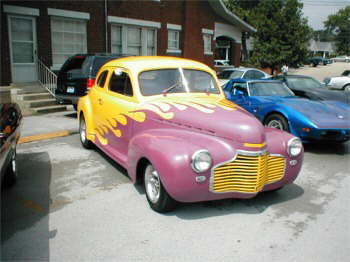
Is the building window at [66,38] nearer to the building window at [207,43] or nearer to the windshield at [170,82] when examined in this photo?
the building window at [207,43]

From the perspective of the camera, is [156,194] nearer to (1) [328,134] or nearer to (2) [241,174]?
(2) [241,174]

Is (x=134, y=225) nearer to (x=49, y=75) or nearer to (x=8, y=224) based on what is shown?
(x=8, y=224)

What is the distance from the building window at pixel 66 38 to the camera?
13453mm

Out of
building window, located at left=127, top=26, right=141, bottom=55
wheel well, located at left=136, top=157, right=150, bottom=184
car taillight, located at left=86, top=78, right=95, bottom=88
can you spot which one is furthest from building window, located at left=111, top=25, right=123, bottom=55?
wheel well, located at left=136, top=157, right=150, bottom=184

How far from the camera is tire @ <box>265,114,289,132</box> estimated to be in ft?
23.8

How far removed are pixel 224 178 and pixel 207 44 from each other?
61.1ft

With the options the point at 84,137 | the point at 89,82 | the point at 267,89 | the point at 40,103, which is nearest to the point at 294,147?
the point at 84,137

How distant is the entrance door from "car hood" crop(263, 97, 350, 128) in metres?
9.02

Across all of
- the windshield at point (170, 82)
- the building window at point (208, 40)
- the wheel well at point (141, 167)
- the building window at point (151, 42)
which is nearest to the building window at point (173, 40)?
the building window at point (151, 42)

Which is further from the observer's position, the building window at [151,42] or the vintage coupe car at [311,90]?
the building window at [151,42]

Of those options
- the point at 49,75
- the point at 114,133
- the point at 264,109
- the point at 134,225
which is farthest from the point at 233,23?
the point at 134,225

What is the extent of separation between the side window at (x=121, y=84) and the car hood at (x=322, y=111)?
3.79 m

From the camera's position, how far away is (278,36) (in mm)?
29094

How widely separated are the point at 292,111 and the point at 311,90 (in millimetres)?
3393
